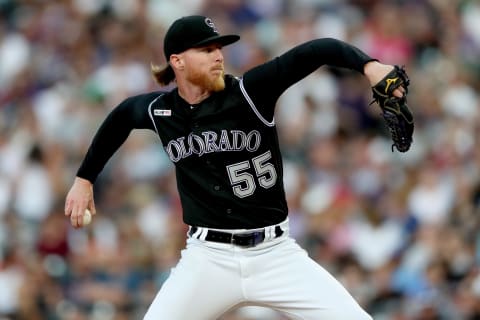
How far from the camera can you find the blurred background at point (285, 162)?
31.1 feet

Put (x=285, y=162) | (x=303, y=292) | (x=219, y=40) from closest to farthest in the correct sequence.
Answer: (x=303, y=292), (x=219, y=40), (x=285, y=162)

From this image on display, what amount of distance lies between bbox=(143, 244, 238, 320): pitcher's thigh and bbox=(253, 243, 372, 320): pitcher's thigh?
18cm

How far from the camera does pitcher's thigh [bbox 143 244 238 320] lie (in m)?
5.64

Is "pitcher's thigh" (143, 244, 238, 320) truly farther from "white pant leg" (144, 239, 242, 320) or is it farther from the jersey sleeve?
the jersey sleeve

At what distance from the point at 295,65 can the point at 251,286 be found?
1.17 m

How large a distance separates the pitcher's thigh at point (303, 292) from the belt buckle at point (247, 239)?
0.51 feet

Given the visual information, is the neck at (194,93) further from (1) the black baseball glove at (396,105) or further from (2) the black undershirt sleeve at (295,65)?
(1) the black baseball glove at (396,105)

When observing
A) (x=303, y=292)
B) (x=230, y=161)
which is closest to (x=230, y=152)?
(x=230, y=161)

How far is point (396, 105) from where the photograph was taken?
5188 mm

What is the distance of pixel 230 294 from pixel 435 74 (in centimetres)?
595

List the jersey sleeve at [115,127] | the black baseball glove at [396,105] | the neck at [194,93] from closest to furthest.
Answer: the black baseball glove at [396,105], the neck at [194,93], the jersey sleeve at [115,127]

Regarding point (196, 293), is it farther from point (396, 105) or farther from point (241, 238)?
point (396, 105)

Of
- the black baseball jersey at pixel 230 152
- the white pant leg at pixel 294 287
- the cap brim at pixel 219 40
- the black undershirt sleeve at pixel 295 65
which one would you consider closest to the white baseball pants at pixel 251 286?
the white pant leg at pixel 294 287

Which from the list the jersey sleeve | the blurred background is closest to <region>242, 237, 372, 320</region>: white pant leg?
the jersey sleeve
